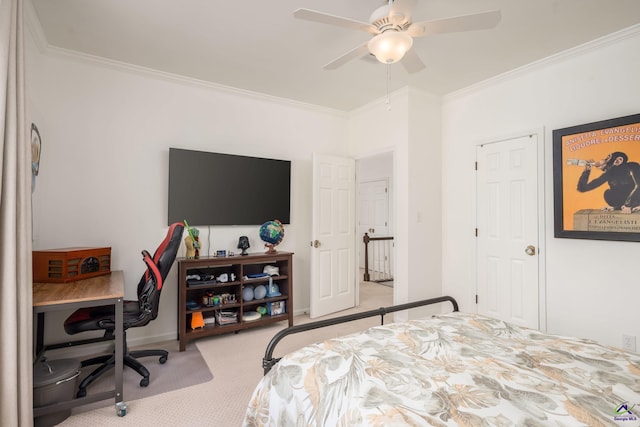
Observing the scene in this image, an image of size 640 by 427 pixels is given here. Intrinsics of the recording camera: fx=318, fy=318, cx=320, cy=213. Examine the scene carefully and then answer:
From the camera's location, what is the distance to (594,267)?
8.71 ft

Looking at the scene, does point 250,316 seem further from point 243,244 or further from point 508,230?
point 508,230

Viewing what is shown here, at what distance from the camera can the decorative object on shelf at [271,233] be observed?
11.5ft

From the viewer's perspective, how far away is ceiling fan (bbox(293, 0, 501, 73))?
5.54 ft

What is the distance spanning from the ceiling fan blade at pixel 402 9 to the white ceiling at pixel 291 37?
1.81 ft

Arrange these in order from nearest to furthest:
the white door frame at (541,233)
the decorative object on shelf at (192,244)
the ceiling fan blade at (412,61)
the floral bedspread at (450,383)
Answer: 1. the floral bedspread at (450,383)
2. the ceiling fan blade at (412,61)
3. the white door frame at (541,233)
4. the decorative object on shelf at (192,244)

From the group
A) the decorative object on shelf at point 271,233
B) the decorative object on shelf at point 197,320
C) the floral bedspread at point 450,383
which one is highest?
the decorative object on shelf at point 271,233

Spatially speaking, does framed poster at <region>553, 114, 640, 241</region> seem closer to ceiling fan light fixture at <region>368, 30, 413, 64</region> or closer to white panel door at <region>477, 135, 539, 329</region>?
white panel door at <region>477, 135, 539, 329</region>

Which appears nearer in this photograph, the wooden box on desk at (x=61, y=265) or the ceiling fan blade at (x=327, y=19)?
the ceiling fan blade at (x=327, y=19)

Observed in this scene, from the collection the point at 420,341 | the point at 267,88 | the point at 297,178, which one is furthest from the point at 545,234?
the point at 267,88

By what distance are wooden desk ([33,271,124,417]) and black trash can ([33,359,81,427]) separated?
0.19 feet

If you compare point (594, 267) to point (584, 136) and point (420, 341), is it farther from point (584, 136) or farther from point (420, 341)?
point (420, 341)

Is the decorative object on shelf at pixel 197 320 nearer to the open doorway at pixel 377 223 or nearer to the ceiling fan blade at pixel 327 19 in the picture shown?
the ceiling fan blade at pixel 327 19

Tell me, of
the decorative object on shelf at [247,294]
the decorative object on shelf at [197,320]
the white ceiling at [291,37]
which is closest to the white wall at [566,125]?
the white ceiling at [291,37]

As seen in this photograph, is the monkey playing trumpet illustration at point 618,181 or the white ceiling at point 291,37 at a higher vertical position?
the white ceiling at point 291,37
